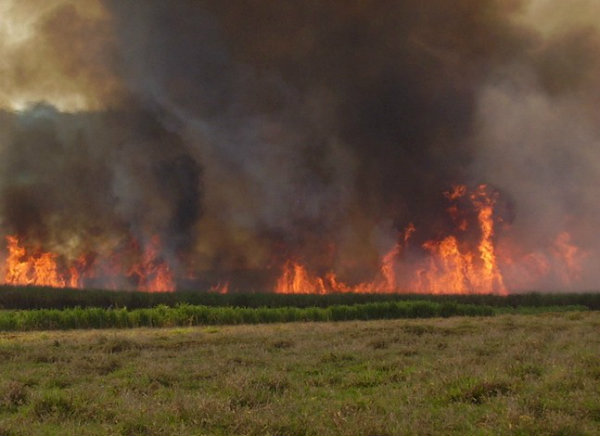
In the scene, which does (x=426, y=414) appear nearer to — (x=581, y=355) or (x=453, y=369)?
(x=453, y=369)

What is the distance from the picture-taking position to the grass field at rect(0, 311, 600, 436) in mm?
9531

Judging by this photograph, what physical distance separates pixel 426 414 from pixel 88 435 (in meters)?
5.83

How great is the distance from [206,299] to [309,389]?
45561mm

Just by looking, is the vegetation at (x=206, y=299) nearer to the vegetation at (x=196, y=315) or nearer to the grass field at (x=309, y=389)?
the vegetation at (x=196, y=315)

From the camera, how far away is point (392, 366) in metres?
15.7

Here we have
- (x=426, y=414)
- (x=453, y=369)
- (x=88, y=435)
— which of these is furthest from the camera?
(x=453, y=369)

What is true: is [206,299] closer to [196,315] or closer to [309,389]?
[196,315]

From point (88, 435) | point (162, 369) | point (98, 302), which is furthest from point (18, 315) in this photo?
point (88, 435)

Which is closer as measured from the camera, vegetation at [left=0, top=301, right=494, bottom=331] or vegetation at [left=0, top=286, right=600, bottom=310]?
vegetation at [left=0, top=301, right=494, bottom=331]

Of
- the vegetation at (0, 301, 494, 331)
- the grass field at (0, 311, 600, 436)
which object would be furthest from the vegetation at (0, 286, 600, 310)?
the grass field at (0, 311, 600, 436)

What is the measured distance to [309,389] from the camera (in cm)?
1297

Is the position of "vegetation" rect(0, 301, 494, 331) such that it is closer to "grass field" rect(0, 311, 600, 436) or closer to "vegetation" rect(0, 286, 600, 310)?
"vegetation" rect(0, 286, 600, 310)

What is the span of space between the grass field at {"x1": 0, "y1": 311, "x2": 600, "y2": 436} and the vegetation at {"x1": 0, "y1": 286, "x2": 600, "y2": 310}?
31.0 m

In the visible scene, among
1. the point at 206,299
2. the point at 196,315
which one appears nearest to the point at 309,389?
the point at 196,315
